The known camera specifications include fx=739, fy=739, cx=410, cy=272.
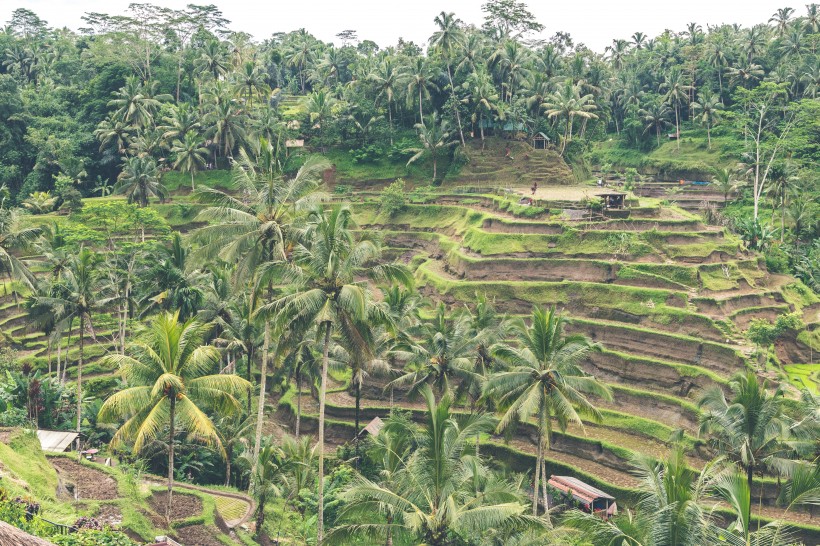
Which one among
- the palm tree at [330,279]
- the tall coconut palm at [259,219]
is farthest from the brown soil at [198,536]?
the tall coconut palm at [259,219]

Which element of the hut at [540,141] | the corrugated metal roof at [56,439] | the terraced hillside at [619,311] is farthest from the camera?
the hut at [540,141]

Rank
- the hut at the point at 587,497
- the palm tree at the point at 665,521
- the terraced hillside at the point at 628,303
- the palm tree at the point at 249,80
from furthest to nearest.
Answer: the palm tree at the point at 249,80
the terraced hillside at the point at 628,303
the hut at the point at 587,497
the palm tree at the point at 665,521

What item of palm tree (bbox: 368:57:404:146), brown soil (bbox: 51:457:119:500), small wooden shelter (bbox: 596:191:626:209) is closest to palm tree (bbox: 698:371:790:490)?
brown soil (bbox: 51:457:119:500)

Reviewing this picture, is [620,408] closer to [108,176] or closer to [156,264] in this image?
[156,264]

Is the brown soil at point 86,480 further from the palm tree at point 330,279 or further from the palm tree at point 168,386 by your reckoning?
the palm tree at point 330,279

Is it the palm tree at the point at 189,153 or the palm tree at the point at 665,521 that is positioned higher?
the palm tree at the point at 189,153

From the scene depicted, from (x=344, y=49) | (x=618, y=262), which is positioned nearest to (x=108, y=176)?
(x=344, y=49)

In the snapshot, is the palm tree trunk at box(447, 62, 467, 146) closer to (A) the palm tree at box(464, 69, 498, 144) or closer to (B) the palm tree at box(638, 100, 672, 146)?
(A) the palm tree at box(464, 69, 498, 144)

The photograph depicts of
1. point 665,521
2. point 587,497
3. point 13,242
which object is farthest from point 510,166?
point 665,521
